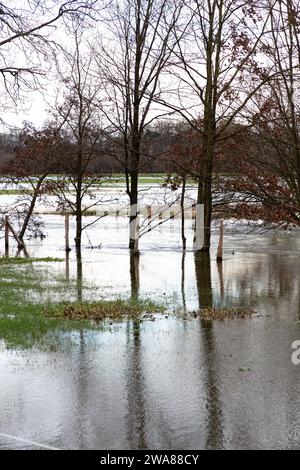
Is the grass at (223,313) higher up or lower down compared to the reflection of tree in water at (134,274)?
higher up

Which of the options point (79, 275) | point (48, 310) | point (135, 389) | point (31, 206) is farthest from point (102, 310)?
point (31, 206)

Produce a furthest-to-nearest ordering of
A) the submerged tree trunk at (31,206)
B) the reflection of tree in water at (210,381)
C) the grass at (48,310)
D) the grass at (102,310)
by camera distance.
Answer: the submerged tree trunk at (31,206)
the grass at (102,310)
the grass at (48,310)
the reflection of tree in water at (210,381)

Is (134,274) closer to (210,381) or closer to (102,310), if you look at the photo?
(102,310)

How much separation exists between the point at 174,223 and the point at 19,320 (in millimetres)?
33866

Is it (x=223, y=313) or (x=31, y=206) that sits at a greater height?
(x=31, y=206)

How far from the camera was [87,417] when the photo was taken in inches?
245

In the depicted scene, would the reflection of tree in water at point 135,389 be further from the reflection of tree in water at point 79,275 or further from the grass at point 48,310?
the reflection of tree in water at point 79,275

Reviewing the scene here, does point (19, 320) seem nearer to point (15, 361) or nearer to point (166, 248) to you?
point (15, 361)

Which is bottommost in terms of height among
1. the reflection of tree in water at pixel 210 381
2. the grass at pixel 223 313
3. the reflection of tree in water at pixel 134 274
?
the reflection of tree in water at pixel 134 274

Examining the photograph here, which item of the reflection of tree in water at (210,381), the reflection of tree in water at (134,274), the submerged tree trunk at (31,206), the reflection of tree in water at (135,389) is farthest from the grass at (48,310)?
the submerged tree trunk at (31,206)

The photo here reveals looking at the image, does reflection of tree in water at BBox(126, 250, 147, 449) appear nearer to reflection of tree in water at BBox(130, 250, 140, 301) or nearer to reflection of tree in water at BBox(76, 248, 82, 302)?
reflection of tree in water at BBox(76, 248, 82, 302)

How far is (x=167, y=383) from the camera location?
7332mm

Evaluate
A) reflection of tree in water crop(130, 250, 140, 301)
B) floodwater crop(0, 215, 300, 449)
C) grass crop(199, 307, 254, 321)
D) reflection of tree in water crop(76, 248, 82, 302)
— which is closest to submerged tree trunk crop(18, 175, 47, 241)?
reflection of tree in water crop(76, 248, 82, 302)

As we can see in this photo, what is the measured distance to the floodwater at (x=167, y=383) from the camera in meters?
5.80
